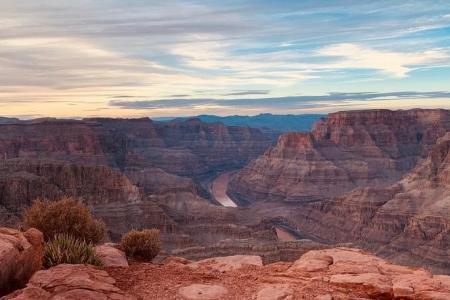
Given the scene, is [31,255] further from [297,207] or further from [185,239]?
[297,207]

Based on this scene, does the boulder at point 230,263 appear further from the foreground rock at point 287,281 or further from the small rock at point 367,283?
the small rock at point 367,283

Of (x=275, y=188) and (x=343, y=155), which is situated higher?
(x=343, y=155)

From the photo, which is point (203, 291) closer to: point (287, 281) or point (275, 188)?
point (287, 281)

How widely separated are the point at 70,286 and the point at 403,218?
8271cm

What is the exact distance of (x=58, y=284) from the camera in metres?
12.2

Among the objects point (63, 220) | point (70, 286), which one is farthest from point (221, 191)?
point (70, 286)

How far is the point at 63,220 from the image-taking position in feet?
62.4

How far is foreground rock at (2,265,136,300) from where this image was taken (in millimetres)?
11602

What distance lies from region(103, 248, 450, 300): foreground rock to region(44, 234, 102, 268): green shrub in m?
0.86

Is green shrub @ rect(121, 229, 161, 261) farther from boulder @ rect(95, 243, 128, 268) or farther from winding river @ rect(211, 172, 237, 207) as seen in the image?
winding river @ rect(211, 172, 237, 207)

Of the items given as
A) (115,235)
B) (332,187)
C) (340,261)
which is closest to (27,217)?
(340,261)

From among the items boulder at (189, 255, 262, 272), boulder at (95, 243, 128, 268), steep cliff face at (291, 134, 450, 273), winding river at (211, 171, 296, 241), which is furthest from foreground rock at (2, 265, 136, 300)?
winding river at (211, 171, 296, 241)

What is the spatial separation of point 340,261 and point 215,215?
208ft

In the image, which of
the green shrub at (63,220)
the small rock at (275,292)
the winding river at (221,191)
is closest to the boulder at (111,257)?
the green shrub at (63,220)
